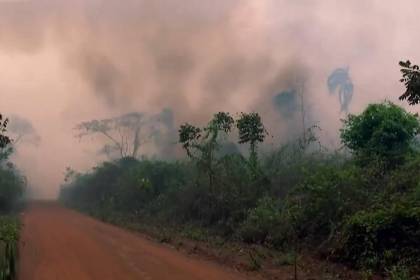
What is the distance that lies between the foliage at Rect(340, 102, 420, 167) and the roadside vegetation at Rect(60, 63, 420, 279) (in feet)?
0.17

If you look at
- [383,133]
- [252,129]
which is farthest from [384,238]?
[252,129]

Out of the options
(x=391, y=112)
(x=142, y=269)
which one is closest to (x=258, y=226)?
(x=142, y=269)

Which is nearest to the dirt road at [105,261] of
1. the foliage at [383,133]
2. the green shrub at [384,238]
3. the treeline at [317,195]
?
the green shrub at [384,238]

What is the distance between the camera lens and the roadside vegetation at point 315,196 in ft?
49.0

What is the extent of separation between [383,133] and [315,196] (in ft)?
22.8

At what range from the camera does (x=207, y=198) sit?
101ft

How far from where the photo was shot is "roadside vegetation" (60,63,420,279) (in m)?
14.9

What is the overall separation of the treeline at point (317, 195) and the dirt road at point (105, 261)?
13.7ft

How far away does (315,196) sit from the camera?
66.0 feet

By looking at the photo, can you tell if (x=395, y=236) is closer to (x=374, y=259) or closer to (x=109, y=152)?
(x=374, y=259)

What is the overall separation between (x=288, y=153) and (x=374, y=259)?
20305 mm

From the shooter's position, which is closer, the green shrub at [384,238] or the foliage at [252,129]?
the green shrub at [384,238]

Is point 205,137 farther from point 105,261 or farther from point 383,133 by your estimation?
point 105,261

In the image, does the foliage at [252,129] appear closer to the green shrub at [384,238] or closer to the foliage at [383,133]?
the foliage at [383,133]
